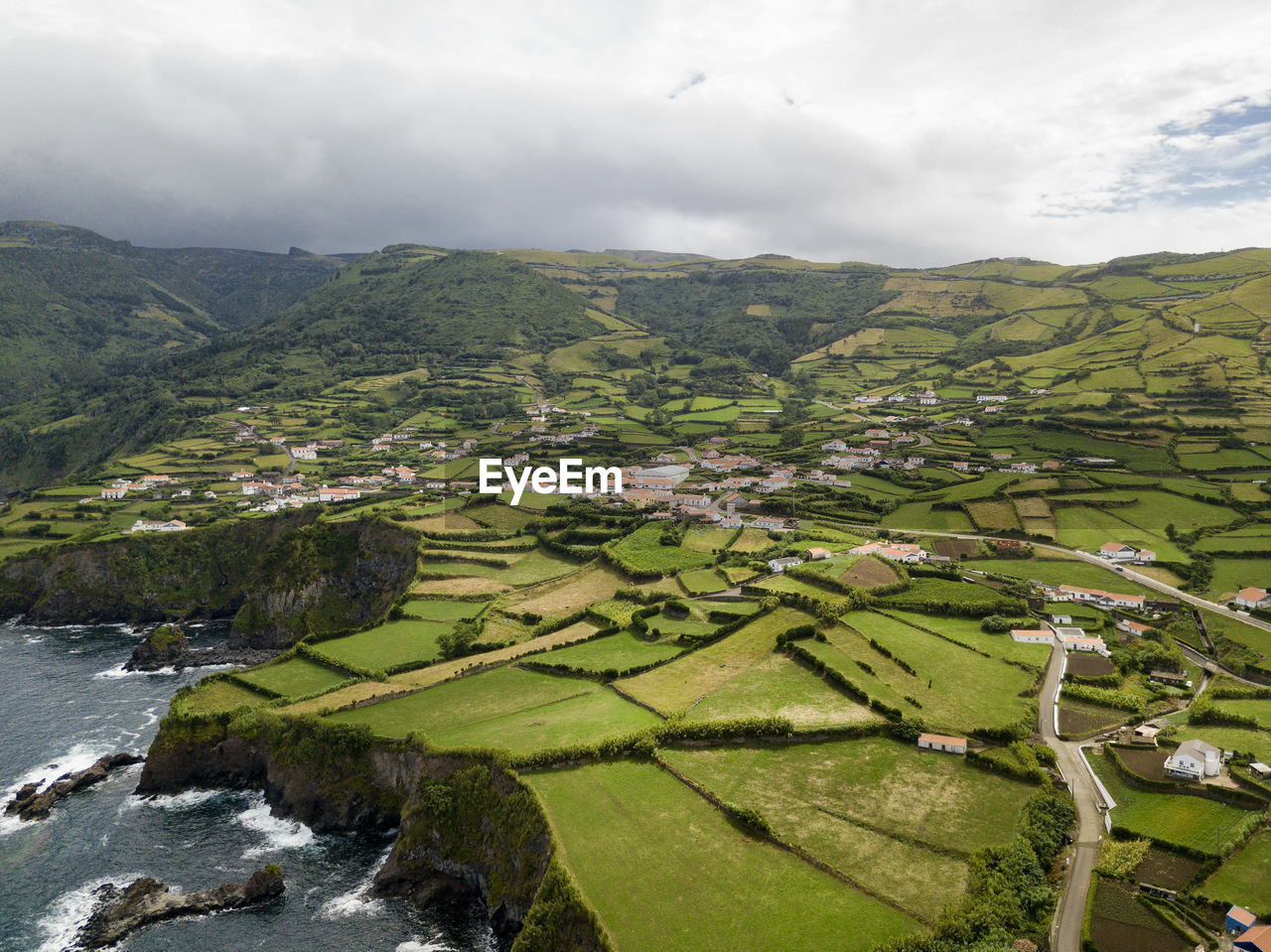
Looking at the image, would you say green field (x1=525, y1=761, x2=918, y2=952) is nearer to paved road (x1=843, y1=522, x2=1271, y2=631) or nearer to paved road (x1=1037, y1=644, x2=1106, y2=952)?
paved road (x1=1037, y1=644, x2=1106, y2=952)

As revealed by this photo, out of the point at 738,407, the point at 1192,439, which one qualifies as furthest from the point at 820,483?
the point at 738,407

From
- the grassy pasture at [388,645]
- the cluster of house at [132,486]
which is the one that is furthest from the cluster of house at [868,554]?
the cluster of house at [132,486]

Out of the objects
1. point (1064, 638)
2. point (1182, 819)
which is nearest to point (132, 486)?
point (1064, 638)

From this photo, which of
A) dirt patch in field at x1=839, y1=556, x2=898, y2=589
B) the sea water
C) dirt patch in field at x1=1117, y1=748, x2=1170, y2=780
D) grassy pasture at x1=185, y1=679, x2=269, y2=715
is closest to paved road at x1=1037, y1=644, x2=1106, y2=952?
dirt patch in field at x1=1117, y1=748, x2=1170, y2=780

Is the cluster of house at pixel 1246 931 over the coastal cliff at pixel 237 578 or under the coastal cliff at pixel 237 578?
over

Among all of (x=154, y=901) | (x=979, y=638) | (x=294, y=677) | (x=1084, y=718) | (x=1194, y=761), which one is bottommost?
(x=154, y=901)

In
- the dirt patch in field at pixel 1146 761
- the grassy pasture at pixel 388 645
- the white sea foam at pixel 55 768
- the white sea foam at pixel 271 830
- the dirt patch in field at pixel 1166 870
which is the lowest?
the white sea foam at pixel 271 830

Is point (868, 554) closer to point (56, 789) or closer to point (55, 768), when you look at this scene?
point (56, 789)

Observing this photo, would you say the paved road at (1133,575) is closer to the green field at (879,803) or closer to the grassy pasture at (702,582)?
the grassy pasture at (702,582)
